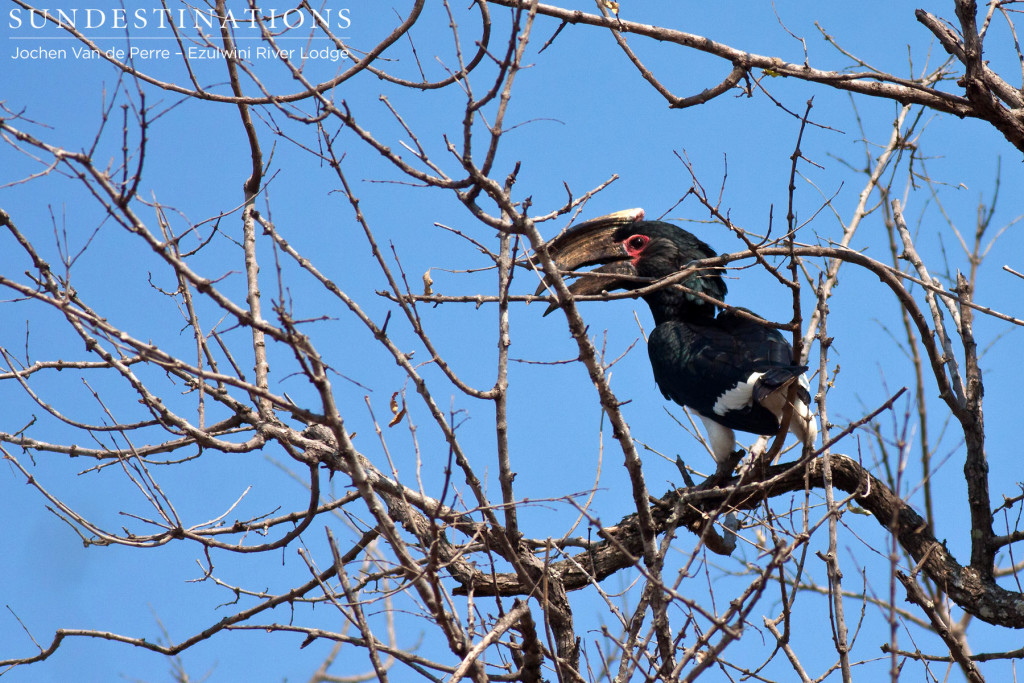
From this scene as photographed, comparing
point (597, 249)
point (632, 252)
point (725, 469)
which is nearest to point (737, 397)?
point (725, 469)

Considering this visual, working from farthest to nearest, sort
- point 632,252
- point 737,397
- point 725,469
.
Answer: point 632,252 < point 725,469 < point 737,397

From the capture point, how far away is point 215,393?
12.7 feet

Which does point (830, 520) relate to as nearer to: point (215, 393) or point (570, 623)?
point (570, 623)

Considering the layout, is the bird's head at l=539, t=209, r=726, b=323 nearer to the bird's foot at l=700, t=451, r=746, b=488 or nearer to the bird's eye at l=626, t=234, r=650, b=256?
the bird's eye at l=626, t=234, r=650, b=256

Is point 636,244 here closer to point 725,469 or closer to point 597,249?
point 597,249

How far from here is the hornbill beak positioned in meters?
5.98

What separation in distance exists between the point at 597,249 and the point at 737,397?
1615mm

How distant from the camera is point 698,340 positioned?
5328mm

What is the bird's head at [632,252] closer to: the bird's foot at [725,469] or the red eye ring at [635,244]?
the red eye ring at [635,244]

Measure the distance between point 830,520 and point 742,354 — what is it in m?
1.57

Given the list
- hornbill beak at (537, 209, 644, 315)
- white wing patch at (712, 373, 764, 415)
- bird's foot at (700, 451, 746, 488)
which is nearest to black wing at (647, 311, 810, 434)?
white wing patch at (712, 373, 764, 415)

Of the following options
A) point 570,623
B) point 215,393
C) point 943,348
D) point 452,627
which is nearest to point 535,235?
point 452,627

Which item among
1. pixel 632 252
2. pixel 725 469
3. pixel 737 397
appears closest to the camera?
pixel 737 397

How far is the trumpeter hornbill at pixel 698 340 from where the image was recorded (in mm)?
4801
